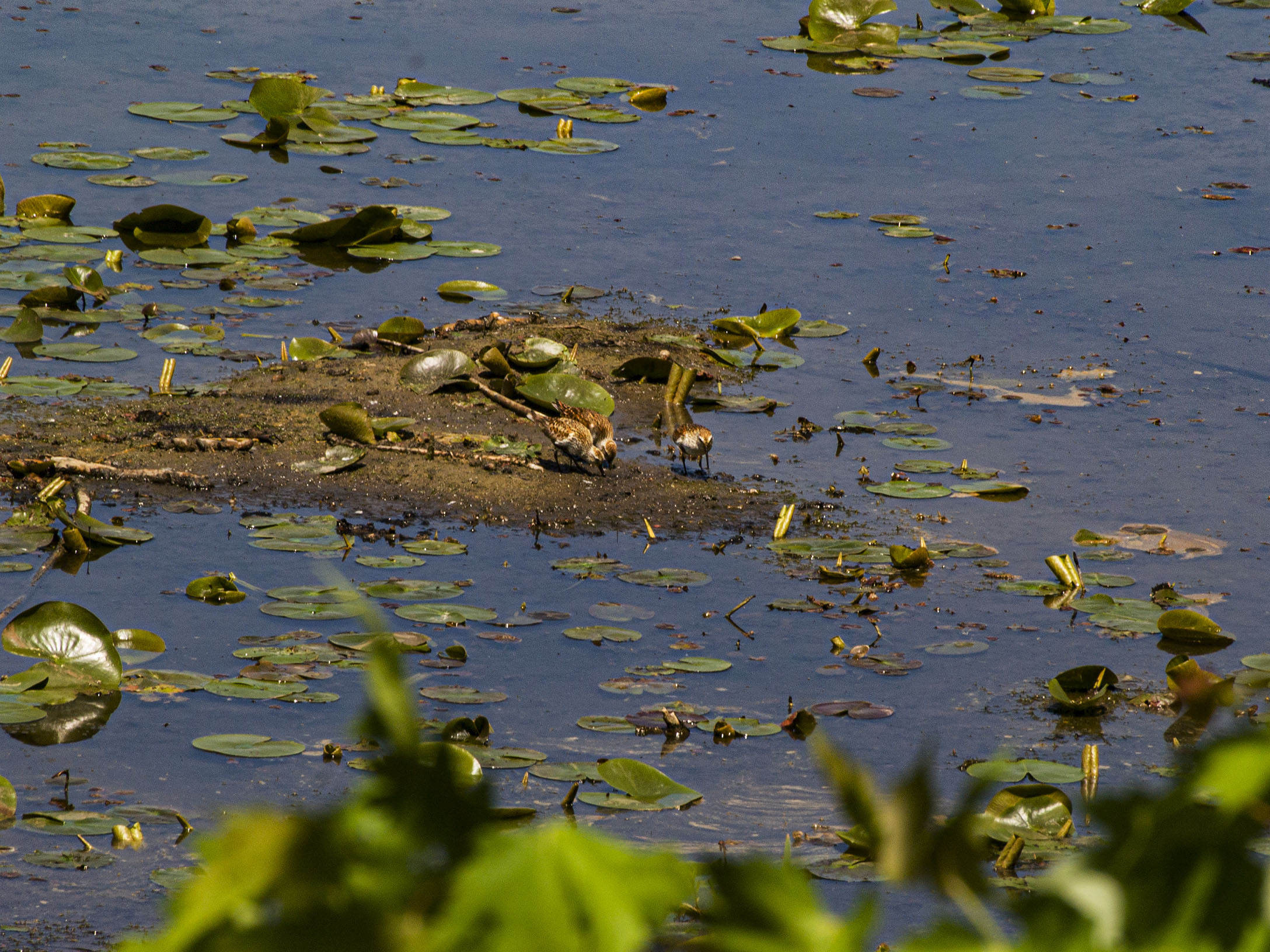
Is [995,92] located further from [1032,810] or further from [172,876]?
[172,876]

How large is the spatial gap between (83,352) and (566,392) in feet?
5.80

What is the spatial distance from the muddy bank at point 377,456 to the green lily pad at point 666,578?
30cm

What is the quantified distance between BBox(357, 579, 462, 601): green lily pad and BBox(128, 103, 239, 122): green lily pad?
A: 181 inches

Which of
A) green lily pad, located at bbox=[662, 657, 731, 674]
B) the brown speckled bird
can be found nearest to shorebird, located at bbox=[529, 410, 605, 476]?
the brown speckled bird

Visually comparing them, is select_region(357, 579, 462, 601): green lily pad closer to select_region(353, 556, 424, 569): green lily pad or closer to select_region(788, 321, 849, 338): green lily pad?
select_region(353, 556, 424, 569): green lily pad

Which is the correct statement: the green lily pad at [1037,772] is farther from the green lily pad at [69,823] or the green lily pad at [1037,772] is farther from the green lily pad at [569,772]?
the green lily pad at [69,823]

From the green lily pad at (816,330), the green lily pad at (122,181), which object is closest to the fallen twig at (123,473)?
the green lily pad at (816,330)

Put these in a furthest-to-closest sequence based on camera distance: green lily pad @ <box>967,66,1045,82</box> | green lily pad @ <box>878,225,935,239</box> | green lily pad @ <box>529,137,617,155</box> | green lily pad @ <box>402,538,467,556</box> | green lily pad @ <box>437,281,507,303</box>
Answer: green lily pad @ <box>967,66,1045,82</box> < green lily pad @ <box>529,137,617,155</box> < green lily pad @ <box>878,225,935,239</box> < green lily pad @ <box>437,281,507,303</box> < green lily pad @ <box>402,538,467,556</box>

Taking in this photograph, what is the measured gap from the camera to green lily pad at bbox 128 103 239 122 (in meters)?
7.50

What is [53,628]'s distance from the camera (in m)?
3.19

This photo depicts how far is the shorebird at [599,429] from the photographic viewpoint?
4.55 m

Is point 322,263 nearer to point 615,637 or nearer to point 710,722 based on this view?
point 615,637

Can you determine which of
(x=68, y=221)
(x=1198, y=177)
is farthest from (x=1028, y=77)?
(x=68, y=221)

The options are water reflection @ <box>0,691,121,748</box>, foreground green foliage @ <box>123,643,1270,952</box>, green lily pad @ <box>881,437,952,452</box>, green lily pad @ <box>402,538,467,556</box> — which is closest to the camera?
foreground green foliage @ <box>123,643,1270,952</box>
